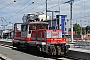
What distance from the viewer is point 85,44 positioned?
27.4 metres

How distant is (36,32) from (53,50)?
13.4 ft

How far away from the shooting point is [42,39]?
21.8 meters

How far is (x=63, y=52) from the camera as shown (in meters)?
20.4

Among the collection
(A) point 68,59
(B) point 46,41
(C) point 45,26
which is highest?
(C) point 45,26

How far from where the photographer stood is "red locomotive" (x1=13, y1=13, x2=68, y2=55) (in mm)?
20344

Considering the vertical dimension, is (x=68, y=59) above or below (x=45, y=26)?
below

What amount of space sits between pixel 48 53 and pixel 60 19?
25.1m

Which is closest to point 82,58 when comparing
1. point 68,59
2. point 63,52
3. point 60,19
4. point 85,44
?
point 68,59

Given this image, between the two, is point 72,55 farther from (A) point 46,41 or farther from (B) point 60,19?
(B) point 60,19

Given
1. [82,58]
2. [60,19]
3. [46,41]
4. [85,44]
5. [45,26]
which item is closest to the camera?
[82,58]

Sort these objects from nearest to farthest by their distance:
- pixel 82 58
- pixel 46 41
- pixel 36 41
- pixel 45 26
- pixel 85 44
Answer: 1. pixel 82 58
2. pixel 46 41
3. pixel 36 41
4. pixel 45 26
5. pixel 85 44

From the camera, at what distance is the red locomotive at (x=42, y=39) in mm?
20344

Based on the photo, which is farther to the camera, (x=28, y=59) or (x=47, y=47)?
(x=47, y=47)

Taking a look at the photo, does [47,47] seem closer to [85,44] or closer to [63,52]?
[63,52]
